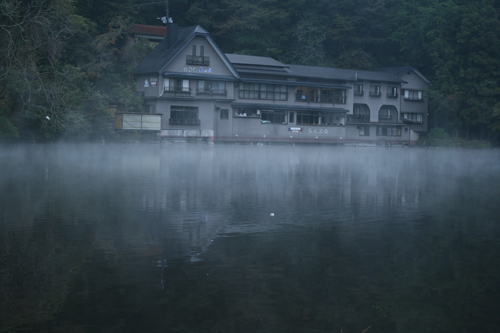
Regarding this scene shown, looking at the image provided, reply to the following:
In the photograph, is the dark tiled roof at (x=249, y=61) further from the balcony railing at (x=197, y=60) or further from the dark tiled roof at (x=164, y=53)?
the dark tiled roof at (x=164, y=53)

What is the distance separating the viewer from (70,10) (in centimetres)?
3381

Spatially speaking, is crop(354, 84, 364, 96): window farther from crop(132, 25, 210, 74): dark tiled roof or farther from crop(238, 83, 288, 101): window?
crop(132, 25, 210, 74): dark tiled roof

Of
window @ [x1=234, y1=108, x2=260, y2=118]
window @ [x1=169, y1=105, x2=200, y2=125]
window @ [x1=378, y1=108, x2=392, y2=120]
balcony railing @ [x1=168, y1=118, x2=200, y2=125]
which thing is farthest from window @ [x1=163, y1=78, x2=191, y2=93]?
window @ [x1=378, y1=108, x2=392, y2=120]

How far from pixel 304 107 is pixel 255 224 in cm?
5080

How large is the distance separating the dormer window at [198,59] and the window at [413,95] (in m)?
26.8

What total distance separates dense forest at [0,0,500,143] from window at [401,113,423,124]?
1589mm

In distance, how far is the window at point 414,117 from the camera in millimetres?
69000

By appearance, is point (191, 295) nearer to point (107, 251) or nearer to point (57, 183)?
point (107, 251)

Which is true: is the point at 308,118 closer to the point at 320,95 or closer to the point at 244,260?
the point at 320,95

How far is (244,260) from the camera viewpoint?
810cm

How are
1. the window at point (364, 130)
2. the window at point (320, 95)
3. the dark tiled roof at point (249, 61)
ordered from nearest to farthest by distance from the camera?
the dark tiled roof at point (249, 61) < the window at point (320, 95) < the window at point (364, 130)

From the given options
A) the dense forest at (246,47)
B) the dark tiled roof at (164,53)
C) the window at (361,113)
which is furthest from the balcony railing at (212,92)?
the window at (361,113)

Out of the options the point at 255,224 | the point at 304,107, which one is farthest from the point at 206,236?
the point at 304,107

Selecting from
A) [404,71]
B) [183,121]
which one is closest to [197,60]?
[183,121]
